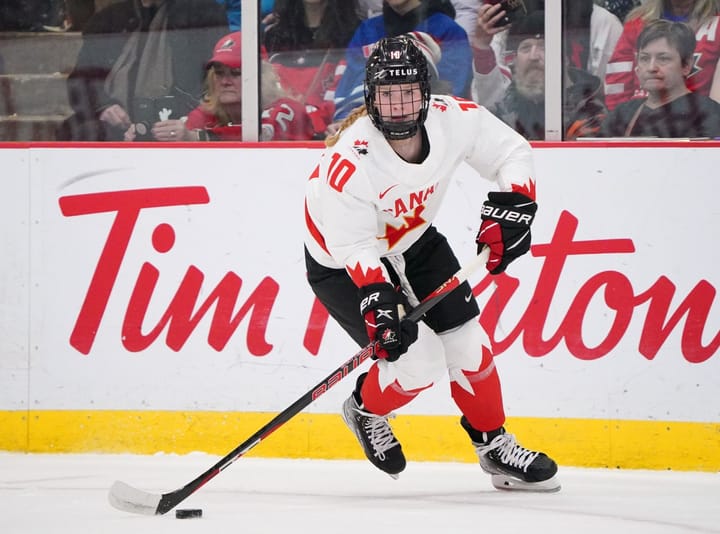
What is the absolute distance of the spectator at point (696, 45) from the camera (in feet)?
12.9

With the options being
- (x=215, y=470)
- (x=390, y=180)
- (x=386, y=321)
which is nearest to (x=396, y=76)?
(x=390, y=180)

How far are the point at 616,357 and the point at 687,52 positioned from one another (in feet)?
3.71

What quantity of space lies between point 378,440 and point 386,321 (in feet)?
1.57

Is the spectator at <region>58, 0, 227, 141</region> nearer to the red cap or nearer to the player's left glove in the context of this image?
the red cap

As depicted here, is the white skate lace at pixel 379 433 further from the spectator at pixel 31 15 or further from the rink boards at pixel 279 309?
the spectator at pixel 31 15

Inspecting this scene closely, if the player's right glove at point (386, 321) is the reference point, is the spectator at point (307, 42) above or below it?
above

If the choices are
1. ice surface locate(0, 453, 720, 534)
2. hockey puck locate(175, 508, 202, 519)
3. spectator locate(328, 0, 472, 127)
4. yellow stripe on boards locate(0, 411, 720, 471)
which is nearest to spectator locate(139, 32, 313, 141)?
spectator locate(328, 0, 472, 127)

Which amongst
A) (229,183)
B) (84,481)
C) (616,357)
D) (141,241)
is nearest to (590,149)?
(616,357)

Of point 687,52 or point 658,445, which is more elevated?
point 687,52

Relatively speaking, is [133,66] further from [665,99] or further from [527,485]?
[527,485]

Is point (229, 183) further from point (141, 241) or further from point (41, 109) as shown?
point (41, 109)

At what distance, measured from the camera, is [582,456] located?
12.1ft

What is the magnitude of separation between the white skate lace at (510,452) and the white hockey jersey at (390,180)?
0.57 m

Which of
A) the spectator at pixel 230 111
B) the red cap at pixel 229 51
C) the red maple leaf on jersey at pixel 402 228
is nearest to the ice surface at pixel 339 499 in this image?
the red maple leaf on jersey at pixel 402 228
